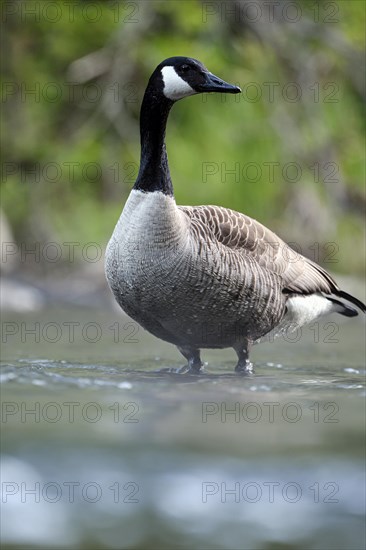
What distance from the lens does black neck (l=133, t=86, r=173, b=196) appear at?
4859mm

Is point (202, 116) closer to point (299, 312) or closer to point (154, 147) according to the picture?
point (299, 312)

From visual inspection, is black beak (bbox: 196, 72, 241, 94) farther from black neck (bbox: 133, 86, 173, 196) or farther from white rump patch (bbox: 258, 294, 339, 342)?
white rump patch (bbox: 258, 294, 339, 342)

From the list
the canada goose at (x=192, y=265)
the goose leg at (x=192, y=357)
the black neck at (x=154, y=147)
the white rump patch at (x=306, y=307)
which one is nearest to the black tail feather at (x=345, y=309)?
the white rump patch at (x=306, y=307)

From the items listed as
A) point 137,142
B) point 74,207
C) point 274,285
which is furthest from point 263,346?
point 74,207

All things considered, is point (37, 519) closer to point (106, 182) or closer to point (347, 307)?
point (347, 307)

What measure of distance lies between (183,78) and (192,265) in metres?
0.93

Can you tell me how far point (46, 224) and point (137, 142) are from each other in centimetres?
119

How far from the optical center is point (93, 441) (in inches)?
142

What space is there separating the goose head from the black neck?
7 cm

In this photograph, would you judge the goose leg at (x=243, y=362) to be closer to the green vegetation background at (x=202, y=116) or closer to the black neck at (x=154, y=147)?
the black neck at (x=154, y=147)

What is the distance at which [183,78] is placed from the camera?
16.4ft

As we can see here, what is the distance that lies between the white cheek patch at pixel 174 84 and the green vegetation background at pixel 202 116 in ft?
13.1

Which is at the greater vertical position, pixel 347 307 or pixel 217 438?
pixel 347 307

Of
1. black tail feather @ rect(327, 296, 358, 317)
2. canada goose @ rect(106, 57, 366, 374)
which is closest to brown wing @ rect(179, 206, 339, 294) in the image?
canada goose @ rect(106, 57, 366, 374)
